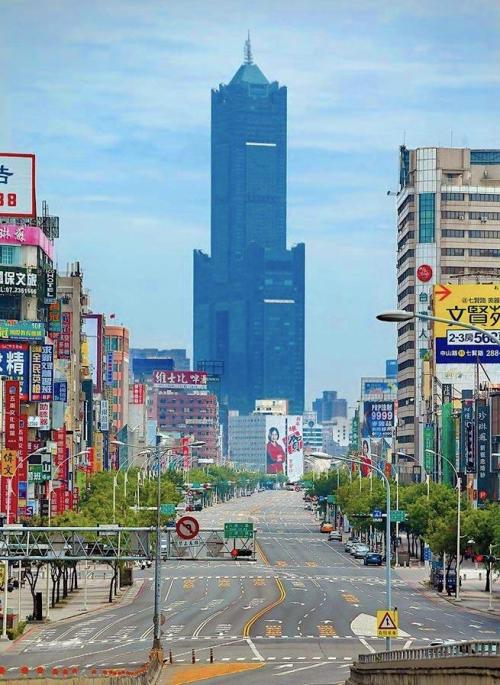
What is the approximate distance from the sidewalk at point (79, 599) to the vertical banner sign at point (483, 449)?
40559 mm

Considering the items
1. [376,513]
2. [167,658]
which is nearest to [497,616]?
[167,658]

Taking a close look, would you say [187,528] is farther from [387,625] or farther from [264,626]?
[264,626]

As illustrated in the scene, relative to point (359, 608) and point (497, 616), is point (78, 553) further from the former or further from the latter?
point (497, 616)

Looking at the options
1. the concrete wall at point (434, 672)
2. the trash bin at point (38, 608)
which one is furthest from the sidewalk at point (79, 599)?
the concrete wall at point (434, 672)

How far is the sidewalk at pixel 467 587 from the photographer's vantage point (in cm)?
12744

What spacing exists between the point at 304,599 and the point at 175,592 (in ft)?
47.5

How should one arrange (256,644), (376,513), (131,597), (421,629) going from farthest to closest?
(376,513) → (131,597) → (421,629) → (256,644)

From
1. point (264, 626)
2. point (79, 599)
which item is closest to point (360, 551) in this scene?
point (79, 599)

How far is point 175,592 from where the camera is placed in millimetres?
137500

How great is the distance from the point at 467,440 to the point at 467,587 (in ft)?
136

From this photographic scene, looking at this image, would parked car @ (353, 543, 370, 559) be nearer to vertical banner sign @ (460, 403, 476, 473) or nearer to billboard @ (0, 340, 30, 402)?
vertical banner sign @ (460, 403, 476, 473)

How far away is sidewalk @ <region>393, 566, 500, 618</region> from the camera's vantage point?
12744 cm

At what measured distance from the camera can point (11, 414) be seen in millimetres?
155750

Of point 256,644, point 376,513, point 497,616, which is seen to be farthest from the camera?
A: point 376,513
